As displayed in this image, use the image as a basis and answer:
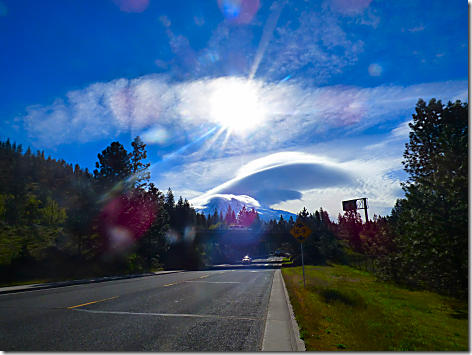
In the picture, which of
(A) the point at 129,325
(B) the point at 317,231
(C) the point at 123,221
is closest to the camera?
(A) the point at 129,325

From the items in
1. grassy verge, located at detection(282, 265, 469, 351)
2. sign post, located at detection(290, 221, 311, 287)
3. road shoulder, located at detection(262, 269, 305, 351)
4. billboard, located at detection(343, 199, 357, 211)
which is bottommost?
grassy verge, located at detection(282, 265, 469, 351)

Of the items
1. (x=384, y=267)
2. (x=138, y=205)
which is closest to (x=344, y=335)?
(x=384, y=267)

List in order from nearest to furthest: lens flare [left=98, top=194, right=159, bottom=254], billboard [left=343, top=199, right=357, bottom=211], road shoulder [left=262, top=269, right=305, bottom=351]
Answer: road shoulder [left=262, top=269, right=305, bottom=351]
lens flare [left=98, top=194, right=159, bottom=254]
billboard [left=343, top=199, right=357, bottom=211]

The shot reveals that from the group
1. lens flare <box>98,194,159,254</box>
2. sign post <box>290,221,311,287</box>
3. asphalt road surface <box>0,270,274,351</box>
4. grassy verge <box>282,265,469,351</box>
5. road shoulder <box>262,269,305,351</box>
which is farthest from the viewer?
lens flare <box>98,194,159,254</box>

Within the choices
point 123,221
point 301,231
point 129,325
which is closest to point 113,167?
point 123,221

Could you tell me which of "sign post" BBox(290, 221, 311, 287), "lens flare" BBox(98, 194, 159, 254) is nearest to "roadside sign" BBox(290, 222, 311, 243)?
"sign post" BBox(290, 221, 311, 287)

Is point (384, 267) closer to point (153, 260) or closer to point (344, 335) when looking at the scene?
point (344, 335)

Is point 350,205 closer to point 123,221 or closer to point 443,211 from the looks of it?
point 123,221

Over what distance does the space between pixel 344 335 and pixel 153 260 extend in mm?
40265

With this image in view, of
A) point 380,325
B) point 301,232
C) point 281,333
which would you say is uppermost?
point 301,232

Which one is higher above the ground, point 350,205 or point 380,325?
point 350,205

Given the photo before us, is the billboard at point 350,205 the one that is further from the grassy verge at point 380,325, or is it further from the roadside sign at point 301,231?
the grassy verge at point 380,325

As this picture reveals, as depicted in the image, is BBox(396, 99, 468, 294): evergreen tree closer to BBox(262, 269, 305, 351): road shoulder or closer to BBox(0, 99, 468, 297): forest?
BBox(0, 99, 468, 297): forest

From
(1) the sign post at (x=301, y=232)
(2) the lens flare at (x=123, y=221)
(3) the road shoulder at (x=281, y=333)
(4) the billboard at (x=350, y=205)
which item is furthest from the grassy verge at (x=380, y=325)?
(4) the billboard at (x=350, y=205)
